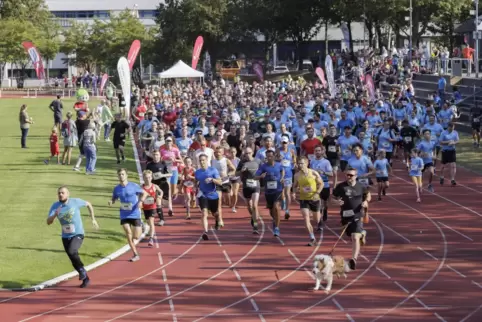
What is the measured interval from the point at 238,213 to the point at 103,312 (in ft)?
30.6

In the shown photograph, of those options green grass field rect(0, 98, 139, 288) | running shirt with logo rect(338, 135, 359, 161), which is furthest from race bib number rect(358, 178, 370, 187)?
green grass field rect(0, 98, 139, 288)

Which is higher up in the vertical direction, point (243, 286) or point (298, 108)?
point (298, 108)

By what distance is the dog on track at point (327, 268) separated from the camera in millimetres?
14852

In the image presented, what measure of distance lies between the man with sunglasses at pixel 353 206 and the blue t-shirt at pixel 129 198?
348cm

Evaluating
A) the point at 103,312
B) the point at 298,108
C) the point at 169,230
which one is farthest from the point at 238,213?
the point at 298,108

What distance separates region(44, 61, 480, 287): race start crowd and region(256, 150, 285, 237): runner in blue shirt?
20mm

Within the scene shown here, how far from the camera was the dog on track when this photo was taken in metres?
14.9

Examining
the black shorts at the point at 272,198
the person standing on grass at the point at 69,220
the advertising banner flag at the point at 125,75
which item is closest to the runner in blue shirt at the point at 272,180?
the black shorts at the point at 272,198

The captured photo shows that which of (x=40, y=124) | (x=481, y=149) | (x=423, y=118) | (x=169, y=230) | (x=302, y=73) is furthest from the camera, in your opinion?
(x=302, y=73)

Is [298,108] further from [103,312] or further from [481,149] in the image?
[103,312]

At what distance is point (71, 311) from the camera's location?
1423 centimetres

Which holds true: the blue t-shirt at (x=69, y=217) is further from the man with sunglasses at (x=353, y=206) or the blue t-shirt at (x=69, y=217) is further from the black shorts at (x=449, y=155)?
the black shorts at (x=449, y=155)

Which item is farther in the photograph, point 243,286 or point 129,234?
point 129,234

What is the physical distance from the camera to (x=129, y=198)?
1708 cm
